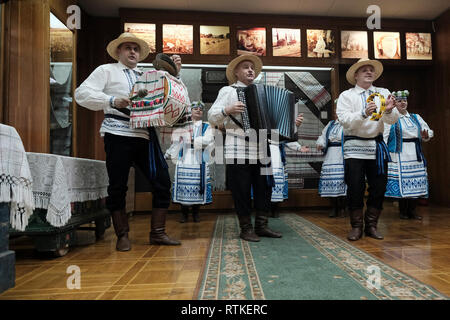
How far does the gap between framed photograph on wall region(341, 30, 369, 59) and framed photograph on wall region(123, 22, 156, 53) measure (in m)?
2.97

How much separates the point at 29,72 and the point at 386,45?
5101mm

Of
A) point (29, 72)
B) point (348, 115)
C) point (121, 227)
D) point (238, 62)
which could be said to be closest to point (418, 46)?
point (348, 115)

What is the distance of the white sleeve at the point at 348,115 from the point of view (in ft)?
7.82

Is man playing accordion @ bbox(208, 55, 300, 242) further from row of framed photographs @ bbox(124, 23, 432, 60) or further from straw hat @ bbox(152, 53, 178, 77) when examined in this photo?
row of framed photographs @ bbox(124, 23, 432, 60)

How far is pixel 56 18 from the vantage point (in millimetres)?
3576

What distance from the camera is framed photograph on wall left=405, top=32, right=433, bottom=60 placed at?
5109mm

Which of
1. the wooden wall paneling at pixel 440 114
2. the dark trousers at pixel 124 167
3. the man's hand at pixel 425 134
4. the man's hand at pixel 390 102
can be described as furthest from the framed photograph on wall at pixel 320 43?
the dark trousers at pixel 124 167

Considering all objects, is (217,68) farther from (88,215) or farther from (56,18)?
(88,215)

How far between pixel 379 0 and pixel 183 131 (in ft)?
13.2

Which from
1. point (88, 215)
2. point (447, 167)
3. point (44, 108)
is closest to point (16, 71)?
point (44, 108)

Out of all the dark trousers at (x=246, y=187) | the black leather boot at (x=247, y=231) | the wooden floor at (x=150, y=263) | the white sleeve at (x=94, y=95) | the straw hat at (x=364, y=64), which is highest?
the straw hat at (x=364, y=64)

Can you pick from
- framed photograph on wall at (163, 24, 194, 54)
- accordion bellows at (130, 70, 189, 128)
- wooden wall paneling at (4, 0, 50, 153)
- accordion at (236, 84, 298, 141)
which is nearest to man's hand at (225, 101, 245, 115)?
accordion at (236, 84, 298, 141)

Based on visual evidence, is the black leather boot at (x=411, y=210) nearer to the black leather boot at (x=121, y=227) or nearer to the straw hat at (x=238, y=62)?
the straw hat at (x=238, y=62)

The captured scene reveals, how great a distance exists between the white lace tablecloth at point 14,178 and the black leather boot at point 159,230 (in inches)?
41.7
